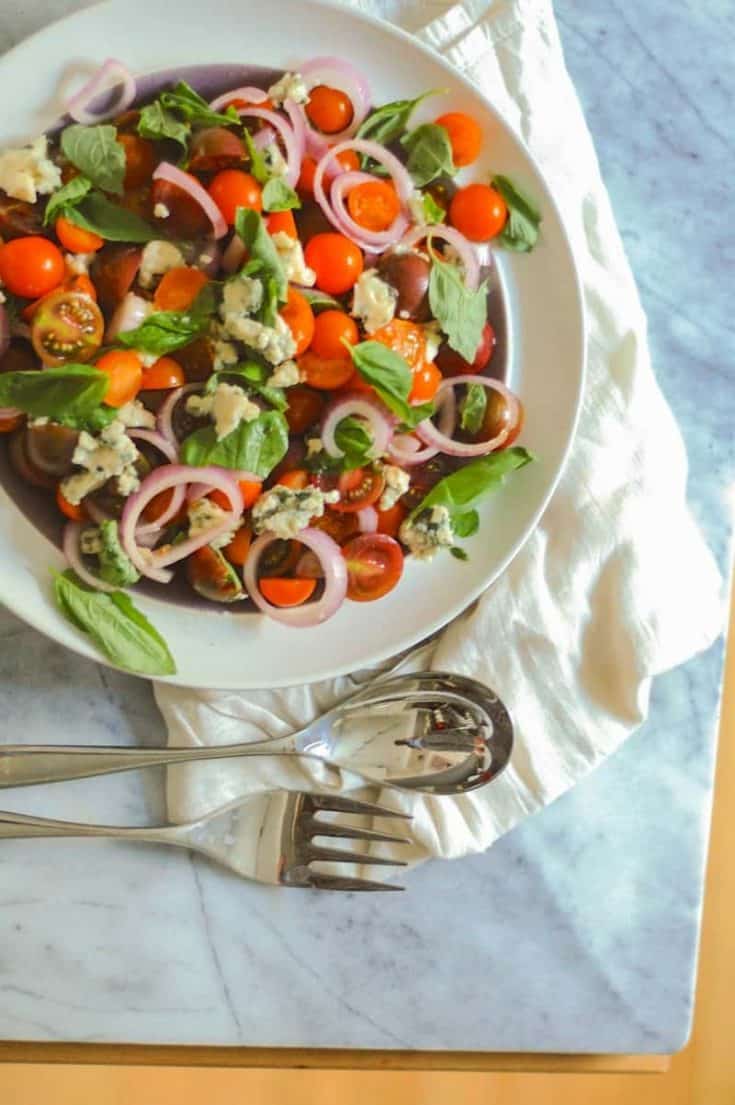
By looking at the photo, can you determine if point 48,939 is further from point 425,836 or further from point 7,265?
point 7,265

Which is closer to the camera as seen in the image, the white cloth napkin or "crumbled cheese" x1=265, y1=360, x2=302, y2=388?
"crumbled cheese" x1=265, y1=360, x2=302, y2=388

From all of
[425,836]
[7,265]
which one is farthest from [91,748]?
[7,265]

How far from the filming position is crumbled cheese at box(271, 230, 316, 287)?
127 cm

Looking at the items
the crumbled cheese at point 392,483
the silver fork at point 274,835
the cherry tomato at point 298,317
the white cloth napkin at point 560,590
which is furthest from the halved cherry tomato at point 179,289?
the silver fork at point 274,835

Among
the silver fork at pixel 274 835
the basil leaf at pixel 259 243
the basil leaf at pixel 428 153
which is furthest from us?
the silver fork at pixel 274 835

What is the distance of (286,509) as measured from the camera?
1307mm

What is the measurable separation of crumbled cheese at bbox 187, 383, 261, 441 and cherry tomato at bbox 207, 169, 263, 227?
0.21m

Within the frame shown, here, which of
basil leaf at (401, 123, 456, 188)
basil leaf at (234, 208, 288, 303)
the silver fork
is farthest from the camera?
the silver fork

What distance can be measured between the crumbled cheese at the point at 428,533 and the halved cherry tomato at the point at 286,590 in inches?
5.4

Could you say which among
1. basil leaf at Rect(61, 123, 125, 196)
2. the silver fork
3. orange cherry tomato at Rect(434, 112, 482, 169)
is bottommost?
the silver fork

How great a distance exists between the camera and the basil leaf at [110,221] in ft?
4.16

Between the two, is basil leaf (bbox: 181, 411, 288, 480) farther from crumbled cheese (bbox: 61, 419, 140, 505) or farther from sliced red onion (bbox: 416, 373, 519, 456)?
sliced red onion (bbox: 416, 373, 519, 456)

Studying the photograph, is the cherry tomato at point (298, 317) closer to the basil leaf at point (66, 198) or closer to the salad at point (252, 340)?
the salad at point (252, 340)

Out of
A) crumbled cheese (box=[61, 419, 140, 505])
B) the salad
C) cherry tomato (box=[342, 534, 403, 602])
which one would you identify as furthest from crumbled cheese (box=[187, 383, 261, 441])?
cherry tomato (box=[342, 534, 403, 602])
